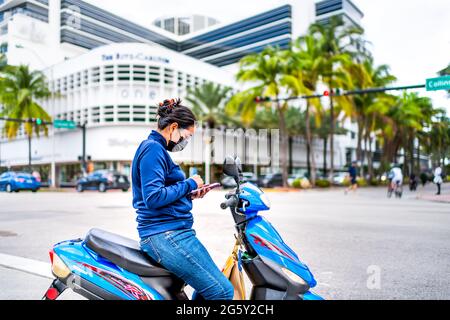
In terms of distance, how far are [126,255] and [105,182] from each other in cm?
2569

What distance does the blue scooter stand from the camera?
8.17 feet

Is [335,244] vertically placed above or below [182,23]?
below

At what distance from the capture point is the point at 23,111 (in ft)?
119

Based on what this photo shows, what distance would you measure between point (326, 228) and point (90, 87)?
3208cm

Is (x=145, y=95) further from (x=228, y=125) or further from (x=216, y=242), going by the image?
Answer: (x=216, y=242)

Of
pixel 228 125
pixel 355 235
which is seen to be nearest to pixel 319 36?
pixel 228 125

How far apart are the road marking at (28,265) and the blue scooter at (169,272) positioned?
239 centimetres

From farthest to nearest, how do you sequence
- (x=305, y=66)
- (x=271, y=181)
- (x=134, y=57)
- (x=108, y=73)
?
1. (x=271, y=181)
2. (x=108, y=73)
3. (x=134, y=57)
4. (x=305, y=66)

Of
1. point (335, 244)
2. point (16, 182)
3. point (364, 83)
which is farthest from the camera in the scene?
point (364, 83)

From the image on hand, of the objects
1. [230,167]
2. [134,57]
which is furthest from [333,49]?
[230,167]

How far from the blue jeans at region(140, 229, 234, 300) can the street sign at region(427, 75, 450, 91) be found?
368 centimetres

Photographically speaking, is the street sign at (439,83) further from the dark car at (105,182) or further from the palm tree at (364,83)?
the palm tree at (364,83)

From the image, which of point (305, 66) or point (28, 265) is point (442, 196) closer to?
point (28, 265)

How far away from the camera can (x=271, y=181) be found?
35906 millimetres
